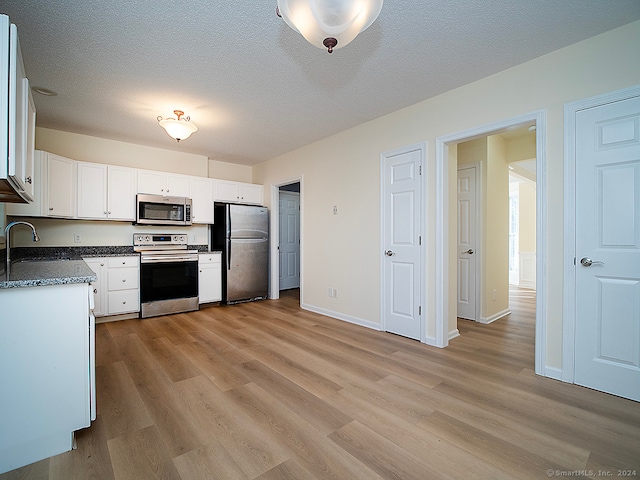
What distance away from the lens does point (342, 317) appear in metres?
4.08

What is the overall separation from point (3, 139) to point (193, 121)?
2.57 metres

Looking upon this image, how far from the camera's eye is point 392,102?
3.21 metres

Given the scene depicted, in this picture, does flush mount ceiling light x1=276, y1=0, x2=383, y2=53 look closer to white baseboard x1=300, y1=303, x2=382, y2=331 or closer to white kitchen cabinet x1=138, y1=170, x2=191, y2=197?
white baseboard x1=300, y1=303, x2=382, y2=331

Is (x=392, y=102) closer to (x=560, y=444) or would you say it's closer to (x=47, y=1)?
(x=47, y=1)

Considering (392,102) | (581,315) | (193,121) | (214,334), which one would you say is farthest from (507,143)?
(214,334)

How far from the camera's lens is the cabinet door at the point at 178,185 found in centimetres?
460

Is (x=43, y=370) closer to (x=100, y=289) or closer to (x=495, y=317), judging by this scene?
(x=100, y=289)

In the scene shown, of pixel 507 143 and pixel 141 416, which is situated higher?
pixel 507 143

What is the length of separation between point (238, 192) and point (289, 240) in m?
1.82

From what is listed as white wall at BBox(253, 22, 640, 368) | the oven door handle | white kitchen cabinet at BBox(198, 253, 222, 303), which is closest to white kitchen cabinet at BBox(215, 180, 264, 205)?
white wall at BBox(253, 22, 640, 368)

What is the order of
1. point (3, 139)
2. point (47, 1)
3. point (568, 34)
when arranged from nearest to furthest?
point (3, 139), point (47, 1), point (568, 34)

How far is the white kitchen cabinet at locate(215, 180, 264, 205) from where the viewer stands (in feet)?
16.9

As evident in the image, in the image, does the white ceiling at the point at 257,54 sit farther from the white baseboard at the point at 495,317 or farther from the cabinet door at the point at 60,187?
the white baseboard at the point at 495,317

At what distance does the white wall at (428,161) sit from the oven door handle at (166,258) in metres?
1.76
